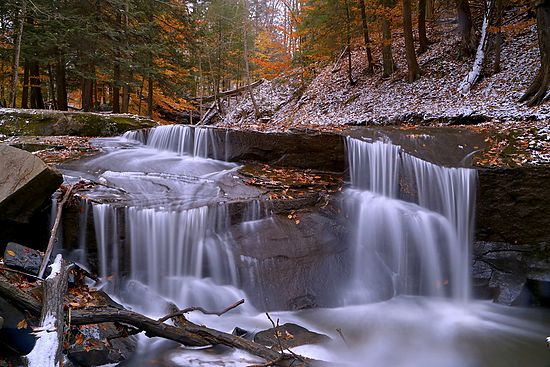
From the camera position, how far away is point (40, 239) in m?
5.56

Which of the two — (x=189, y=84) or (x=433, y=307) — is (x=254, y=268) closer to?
(x=433, y=307)

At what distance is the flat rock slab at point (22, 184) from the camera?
4715mm

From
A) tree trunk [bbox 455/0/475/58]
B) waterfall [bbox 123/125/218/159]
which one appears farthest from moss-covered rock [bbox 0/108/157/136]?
tree trunk [bbox 455/0/475/58]

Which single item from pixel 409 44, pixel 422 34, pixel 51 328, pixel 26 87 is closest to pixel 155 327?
pixel 51 328

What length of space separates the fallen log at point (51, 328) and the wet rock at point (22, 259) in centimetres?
72

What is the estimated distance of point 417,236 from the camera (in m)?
6.60

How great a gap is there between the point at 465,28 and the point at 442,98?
3.49 m

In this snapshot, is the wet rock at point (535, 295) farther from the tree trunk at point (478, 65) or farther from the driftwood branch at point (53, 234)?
the tree trunk at point (478, 65)

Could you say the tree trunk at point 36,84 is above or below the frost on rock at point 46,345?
above

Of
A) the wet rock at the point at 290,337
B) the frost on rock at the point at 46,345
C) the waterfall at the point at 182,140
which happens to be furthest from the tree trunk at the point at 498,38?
the frost on rock at the point at 46,345

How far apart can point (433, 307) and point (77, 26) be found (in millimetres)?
14388

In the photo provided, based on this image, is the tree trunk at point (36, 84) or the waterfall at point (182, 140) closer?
the waterfall at point (182, 140)

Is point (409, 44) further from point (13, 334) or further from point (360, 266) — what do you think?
point (13, 334)

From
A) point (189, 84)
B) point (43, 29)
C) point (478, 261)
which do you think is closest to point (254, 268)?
point (478, 261)
